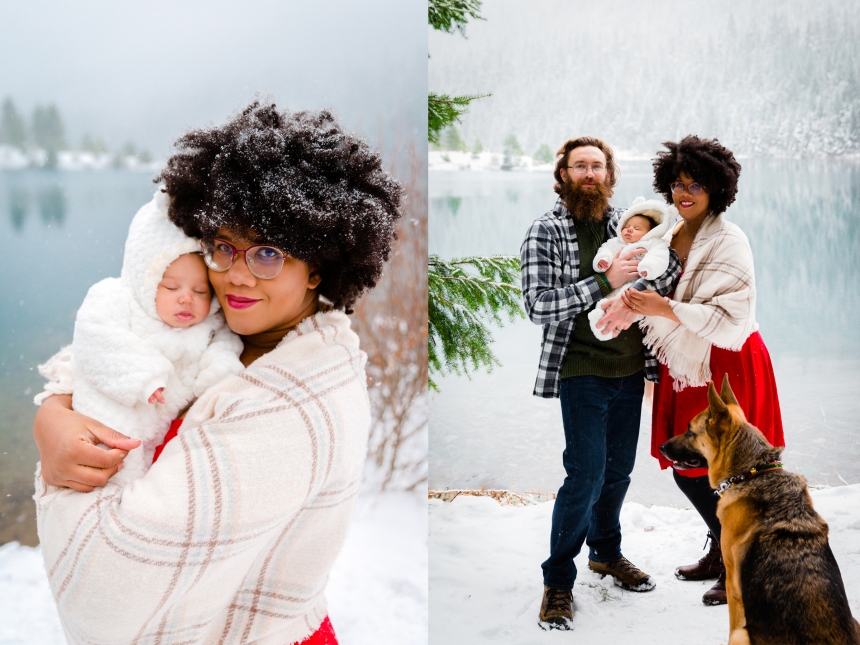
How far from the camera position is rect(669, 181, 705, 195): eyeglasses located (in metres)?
2.37

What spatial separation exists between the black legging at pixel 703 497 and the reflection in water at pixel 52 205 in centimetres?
228

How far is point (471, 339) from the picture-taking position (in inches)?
111

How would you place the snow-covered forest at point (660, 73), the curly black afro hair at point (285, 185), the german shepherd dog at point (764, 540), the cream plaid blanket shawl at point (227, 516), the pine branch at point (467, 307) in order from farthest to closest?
the pine branch at point (467, 307), the snow-covered forest at point (660, 73), the german shepherd dog at point (764, 540), the curly black afro hair at point (285, 185), the cream plaid blanket shawl at point (227, 516)

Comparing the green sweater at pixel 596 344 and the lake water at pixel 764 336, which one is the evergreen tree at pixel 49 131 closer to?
the lake water at pixel 764 336

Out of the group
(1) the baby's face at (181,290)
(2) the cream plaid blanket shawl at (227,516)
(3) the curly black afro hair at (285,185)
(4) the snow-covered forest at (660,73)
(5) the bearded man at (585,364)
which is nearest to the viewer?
(2) the cream plaid blanket shawl at (227,516)

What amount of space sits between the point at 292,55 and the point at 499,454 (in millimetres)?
1704

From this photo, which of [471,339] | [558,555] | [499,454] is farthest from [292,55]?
[558,555]

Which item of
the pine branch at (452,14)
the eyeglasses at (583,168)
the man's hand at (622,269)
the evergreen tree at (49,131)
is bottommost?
the man's hand at (622,269)

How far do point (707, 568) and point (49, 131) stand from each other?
107 inches

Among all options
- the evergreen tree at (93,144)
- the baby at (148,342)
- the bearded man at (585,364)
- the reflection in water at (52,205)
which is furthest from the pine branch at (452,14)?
the baby at (148,342)

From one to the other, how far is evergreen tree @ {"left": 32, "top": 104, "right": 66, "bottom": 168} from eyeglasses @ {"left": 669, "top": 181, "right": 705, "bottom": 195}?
2.07m

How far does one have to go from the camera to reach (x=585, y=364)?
→ 2459 millimetres

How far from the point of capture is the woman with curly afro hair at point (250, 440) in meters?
1.25

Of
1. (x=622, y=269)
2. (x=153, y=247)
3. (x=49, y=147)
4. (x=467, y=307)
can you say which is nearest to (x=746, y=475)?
(x=622, y=269)
